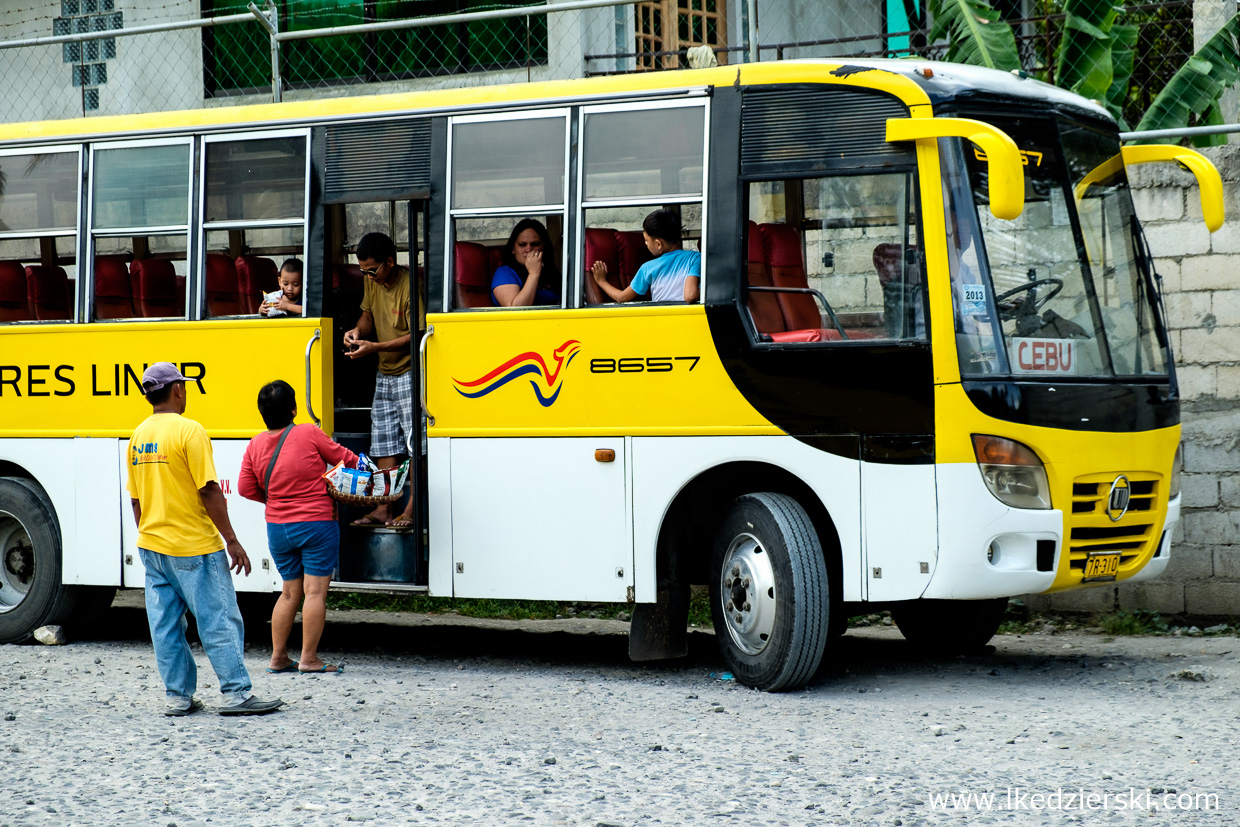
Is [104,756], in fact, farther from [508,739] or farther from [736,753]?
[736,753]

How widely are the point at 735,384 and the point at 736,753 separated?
2.37 metres

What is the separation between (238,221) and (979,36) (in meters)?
6.22

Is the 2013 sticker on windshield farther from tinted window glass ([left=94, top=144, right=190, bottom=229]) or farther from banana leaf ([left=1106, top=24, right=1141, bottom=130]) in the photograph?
banana leaf ([left=1106, top=24, right=1141, bottom=130])

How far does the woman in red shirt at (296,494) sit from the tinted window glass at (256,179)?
5.14 ft

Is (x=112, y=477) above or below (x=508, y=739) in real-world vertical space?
above

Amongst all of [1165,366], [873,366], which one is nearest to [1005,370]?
[873,366]

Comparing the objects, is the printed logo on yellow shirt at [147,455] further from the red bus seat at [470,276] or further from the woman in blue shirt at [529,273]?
the woman in blue shirt at [529,273]

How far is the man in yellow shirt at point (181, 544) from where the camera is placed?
25.2 feet

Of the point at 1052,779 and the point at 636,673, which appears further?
the point at 636,673

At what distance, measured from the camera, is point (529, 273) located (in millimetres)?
9273

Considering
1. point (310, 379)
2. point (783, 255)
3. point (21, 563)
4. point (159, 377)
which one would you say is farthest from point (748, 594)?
point (21, 563)

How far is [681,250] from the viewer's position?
8820 mm

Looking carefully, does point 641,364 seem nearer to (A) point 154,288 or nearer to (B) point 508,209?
(B) point 508,209

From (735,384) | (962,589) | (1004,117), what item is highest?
(1004,117)
